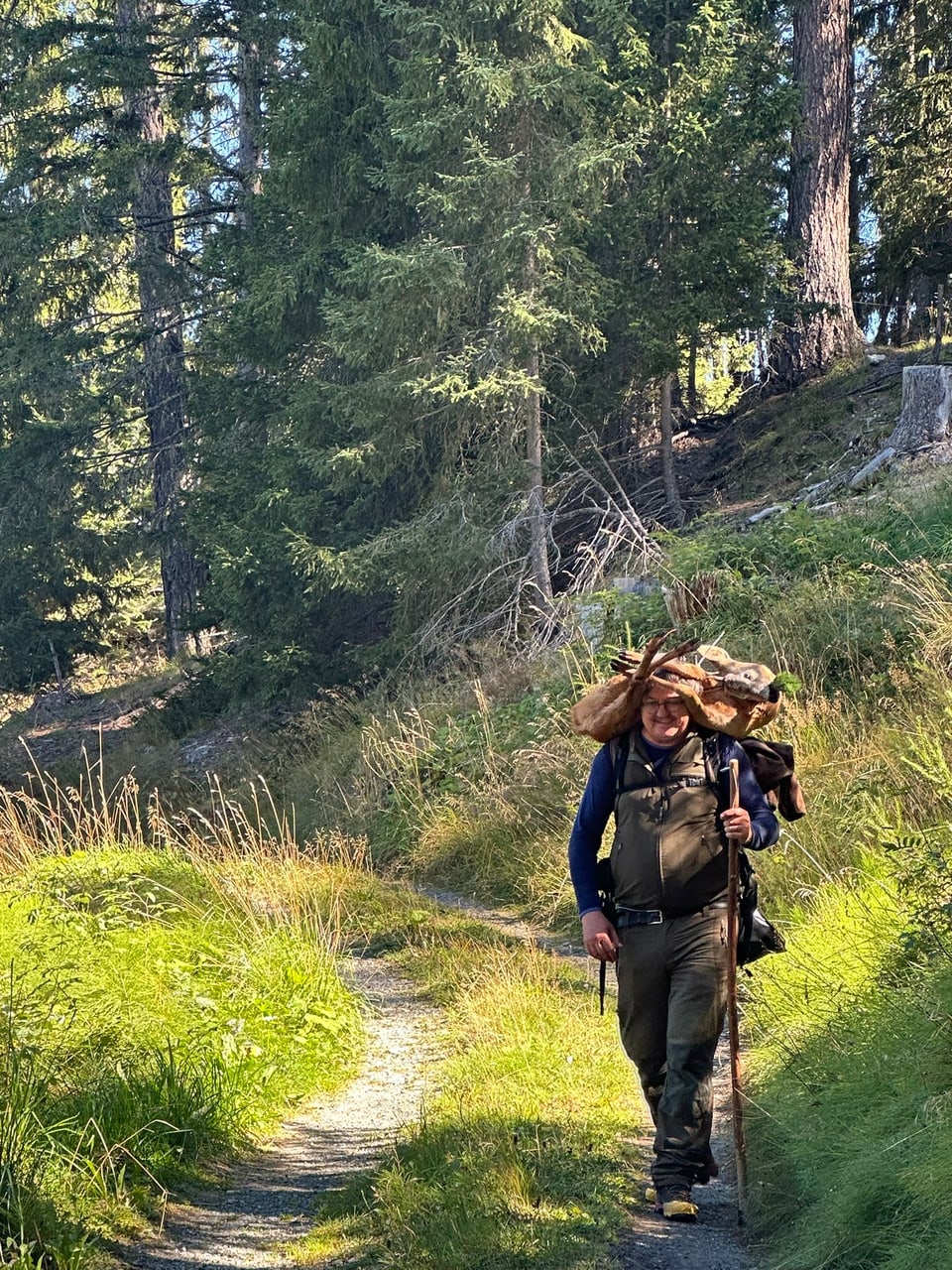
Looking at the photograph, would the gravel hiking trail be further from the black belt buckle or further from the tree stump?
the tree stump

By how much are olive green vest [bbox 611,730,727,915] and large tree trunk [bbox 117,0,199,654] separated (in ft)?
55.3

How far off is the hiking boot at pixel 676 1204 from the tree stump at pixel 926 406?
11058mm

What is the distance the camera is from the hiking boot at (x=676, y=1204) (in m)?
4.69

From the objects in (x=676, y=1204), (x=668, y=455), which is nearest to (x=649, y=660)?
(x=676, y=1204)

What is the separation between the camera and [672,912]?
4.82 meters

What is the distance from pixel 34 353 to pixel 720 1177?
1994 centimetres

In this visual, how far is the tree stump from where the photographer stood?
14.3 metres

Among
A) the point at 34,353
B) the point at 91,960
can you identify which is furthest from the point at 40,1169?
the point at 34,353

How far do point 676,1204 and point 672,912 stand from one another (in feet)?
3.20

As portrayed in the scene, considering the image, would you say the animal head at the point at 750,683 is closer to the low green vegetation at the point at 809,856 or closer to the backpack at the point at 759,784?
the backpack at the point at 759,784

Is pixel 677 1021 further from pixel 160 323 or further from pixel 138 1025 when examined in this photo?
pixel 160 323

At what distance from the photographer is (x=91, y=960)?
681 cm

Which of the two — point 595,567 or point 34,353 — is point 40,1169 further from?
point 34,353

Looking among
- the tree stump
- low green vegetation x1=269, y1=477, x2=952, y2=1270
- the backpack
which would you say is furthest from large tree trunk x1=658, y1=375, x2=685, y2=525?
the backpack
